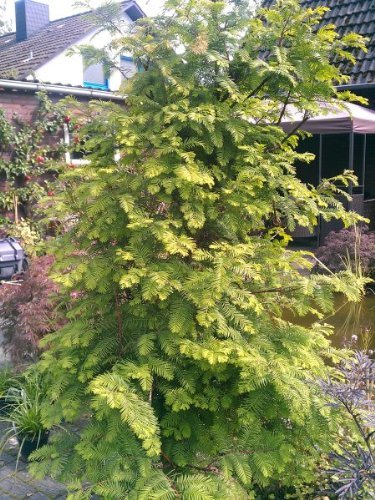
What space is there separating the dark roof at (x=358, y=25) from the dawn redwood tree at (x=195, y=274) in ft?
27.1

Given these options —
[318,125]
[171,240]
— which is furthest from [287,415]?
[318,125]

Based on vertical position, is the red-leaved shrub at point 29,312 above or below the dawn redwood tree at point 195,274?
below

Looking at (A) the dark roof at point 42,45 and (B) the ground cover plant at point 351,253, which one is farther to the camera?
(A) the dark roof at point 42,45

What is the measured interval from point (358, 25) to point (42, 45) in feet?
31.7

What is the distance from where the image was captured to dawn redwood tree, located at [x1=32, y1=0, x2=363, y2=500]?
243 centimetres

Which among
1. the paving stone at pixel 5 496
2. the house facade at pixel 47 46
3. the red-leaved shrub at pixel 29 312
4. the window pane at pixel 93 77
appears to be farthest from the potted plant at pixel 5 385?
the window pane at pixel 93 77

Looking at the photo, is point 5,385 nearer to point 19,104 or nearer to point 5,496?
point 5,496

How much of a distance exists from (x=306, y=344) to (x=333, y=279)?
355mm

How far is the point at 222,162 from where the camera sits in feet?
8.58

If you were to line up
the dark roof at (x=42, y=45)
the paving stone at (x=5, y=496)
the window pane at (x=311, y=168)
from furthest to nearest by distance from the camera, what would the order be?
→ 1. the dark roof at (x=42, y=45)
2. the window pane at (x=311, y=168)
3. the paving stone at (x=5, y=496)

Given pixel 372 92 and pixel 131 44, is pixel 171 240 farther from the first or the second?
pixel 372 92

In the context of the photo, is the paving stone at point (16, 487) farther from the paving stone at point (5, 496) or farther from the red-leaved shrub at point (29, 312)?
the red-leaved shrub at point (29, 312)

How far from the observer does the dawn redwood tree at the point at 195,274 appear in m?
2.43

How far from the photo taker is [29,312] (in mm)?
4125
